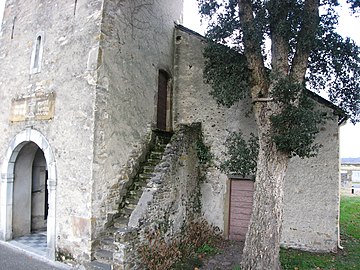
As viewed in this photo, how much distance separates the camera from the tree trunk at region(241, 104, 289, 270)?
5.29m

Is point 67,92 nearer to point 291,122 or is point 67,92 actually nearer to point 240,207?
point 291,122

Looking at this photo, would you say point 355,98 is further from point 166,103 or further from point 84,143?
point 84,143

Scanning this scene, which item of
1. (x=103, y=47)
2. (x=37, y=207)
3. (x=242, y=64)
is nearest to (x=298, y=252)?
(x=242, y=64)

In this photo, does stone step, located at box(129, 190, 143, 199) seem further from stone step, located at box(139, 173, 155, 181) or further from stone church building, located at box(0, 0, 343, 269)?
stone step, located at box(139, 173, 155, 181)

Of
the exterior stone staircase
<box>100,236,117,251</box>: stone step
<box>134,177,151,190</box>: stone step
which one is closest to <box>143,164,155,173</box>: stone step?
the exterior stone staircase

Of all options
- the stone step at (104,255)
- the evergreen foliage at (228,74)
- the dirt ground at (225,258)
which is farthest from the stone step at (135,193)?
the evergreen foliage at (228,74)

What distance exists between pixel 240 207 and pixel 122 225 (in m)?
Answer: 3.71

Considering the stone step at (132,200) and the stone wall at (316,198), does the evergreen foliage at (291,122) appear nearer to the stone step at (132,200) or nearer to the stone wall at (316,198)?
the stone wall at (316,198)

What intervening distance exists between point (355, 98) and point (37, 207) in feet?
29.5

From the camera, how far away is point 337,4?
216 inches

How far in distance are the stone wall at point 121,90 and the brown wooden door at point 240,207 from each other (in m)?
3.21

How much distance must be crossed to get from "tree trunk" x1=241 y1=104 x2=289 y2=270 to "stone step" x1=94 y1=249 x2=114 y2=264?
8.58 ft

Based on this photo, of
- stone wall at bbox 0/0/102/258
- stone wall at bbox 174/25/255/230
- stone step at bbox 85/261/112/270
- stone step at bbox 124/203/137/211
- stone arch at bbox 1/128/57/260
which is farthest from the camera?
stone wall at bbox 174/25/255/230

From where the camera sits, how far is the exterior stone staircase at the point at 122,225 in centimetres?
516
